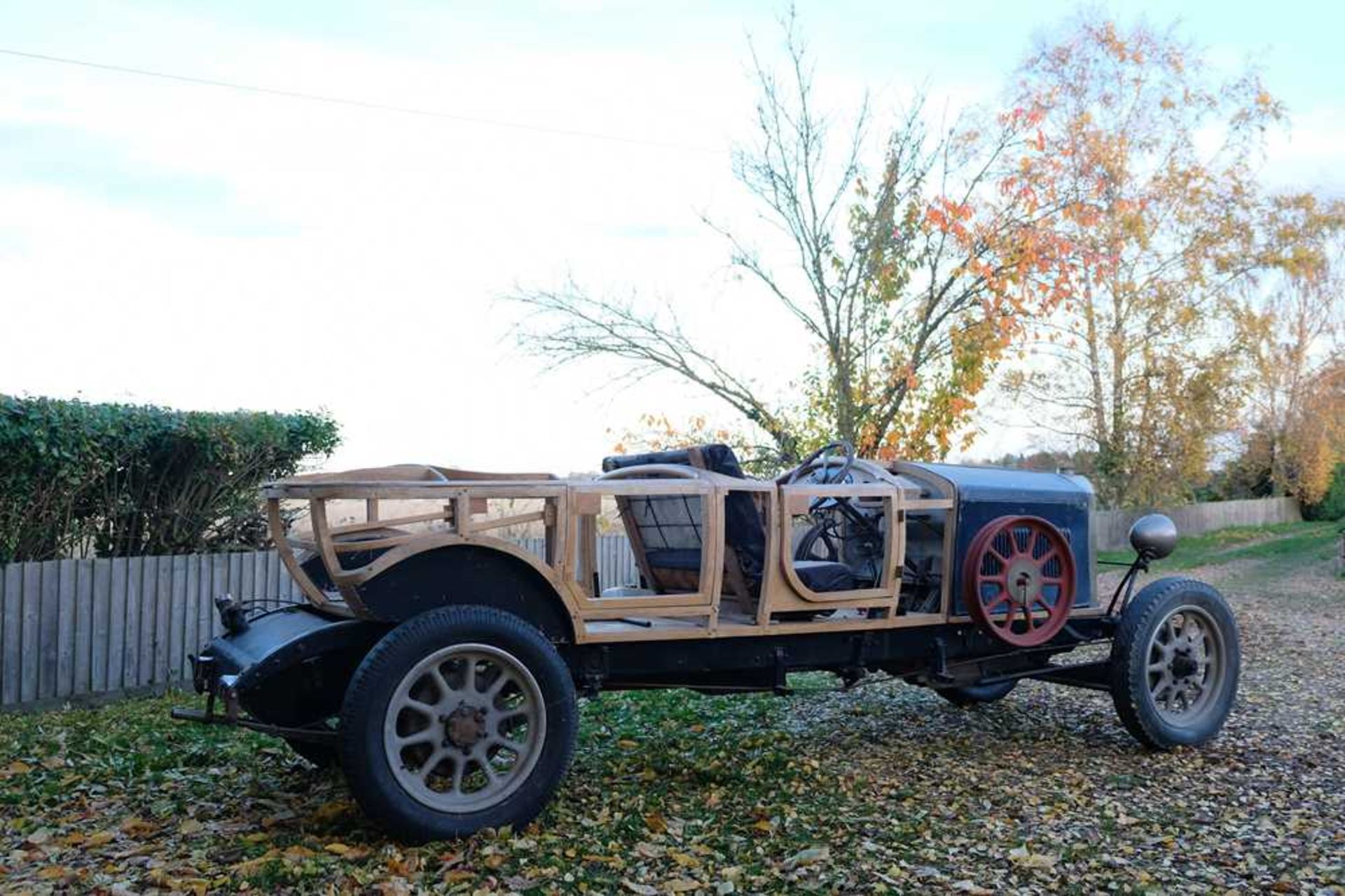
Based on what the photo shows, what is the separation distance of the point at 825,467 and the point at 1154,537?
209 cm

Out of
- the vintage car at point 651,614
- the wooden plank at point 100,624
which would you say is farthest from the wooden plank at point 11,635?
the vintage car at point 651,614

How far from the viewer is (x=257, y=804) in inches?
219

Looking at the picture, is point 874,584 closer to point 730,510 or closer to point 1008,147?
point 730,510

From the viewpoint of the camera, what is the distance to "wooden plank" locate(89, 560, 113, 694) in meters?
10.1

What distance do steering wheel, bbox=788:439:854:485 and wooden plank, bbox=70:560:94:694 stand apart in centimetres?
634

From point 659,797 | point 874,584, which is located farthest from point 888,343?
point 659,797

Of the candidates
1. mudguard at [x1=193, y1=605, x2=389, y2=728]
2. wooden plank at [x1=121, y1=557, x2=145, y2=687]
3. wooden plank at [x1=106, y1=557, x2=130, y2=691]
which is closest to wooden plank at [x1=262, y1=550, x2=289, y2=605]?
wooden plank at [x1=121, y1=557, x2=145, y2=687]

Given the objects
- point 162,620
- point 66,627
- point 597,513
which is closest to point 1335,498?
point 162,620

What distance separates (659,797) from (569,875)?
118cm

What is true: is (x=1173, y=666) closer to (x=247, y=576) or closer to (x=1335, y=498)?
(x=247, y=576)

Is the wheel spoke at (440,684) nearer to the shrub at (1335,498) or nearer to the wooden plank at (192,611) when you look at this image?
the wooden plank at (192,611)

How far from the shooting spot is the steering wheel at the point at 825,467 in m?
6.53

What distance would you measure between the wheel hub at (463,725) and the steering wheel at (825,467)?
2.32 m

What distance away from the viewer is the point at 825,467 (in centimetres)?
679
